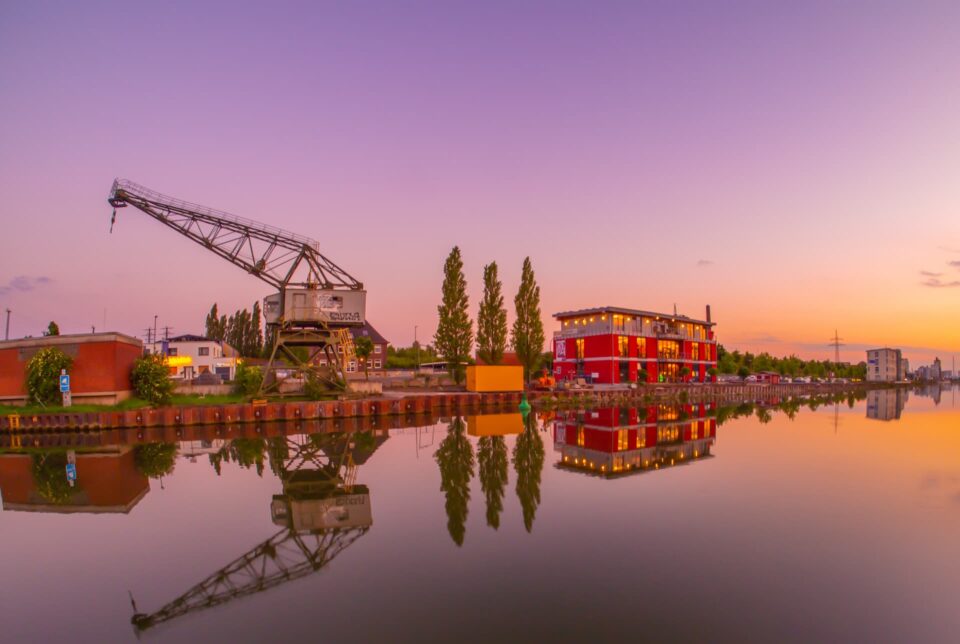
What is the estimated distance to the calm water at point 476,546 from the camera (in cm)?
807

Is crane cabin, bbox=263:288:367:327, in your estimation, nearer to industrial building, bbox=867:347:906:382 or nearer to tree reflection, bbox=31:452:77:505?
tree reflection, bbox=31:452:77:505

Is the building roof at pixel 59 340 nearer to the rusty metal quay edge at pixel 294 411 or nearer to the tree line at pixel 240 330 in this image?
the rusty metal quay edge at pixel 294 411

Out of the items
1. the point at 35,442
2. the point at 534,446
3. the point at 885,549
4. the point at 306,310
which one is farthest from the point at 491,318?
the point at 885,549

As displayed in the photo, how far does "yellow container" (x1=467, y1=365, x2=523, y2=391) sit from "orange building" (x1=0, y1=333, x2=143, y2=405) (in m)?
27.6

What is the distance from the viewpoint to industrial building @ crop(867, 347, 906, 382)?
13175 cm

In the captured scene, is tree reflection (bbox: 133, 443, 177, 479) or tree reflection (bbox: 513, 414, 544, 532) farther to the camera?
tree reflection (bbox: 133, 443, 177, 479)

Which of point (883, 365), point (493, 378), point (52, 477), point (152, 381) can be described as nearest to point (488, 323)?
point (493, 378)

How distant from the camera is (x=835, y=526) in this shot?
12.8 meters

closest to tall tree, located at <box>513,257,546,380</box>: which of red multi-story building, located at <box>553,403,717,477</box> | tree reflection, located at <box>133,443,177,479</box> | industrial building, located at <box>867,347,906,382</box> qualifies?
red multi-story building, located at <box>553,403,717,477</box>

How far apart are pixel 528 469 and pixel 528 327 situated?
44613 millimetres

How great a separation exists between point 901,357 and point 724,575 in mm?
169912

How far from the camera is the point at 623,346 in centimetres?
6594

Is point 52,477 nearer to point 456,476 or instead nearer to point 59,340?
point 456,476

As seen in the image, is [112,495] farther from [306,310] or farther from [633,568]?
[306,310]
